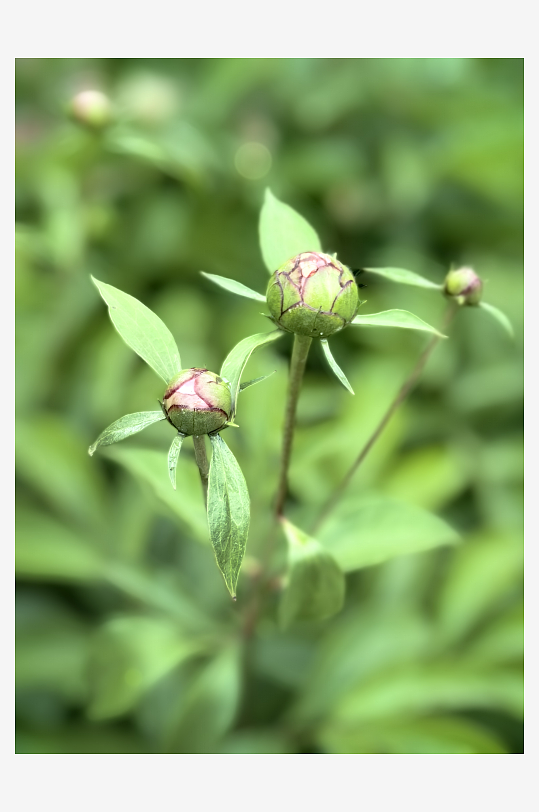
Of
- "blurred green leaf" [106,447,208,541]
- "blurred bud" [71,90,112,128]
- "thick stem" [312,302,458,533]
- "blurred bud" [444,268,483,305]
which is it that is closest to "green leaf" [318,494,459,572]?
"thick stem" [312,302,458,533]

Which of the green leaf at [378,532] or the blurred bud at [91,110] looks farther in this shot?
the blurred bud at [91,110]

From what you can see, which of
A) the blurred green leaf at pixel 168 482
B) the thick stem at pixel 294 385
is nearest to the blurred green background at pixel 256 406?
the blurred green leaf at pixel 168 482

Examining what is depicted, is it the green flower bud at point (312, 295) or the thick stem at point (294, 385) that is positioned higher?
the green flower bud at point (312, 295)

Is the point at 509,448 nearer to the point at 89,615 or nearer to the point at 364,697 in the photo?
the point at 364,697

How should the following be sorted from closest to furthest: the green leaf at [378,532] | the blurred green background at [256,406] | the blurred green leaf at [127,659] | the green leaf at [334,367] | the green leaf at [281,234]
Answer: the green leaf at [334,367]
the green leaf at [281,234]
the green leaf at [378,532]
the blurred green leaf at [127,659]
the blurred green background at [256,406]

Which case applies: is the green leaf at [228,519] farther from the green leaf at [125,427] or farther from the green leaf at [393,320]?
the green leaf at [393,320]
